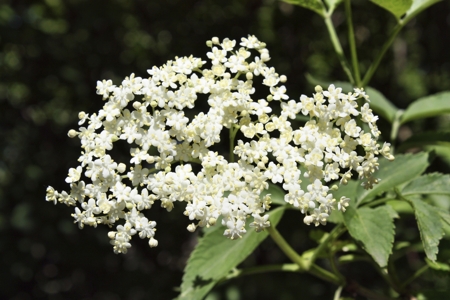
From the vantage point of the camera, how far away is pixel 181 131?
1338 millimetres

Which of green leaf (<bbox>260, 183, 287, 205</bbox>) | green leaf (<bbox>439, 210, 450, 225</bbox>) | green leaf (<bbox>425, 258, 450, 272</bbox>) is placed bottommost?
green leaf (<bbox>425, 258, 450, 272</bbox>)

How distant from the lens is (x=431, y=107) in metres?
1.98

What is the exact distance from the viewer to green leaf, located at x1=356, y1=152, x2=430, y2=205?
1.60m

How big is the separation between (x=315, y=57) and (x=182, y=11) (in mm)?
1209

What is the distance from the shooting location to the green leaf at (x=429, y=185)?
156 cm

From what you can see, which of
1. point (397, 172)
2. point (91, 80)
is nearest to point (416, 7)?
point (397, 172)

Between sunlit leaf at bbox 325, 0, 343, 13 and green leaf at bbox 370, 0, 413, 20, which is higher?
sunlit leaf at bbox 325, 0, 343, 13

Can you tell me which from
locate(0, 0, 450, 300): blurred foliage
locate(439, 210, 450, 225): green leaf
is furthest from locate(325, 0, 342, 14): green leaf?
locate(0, 0, 450, 300): blurred foliage

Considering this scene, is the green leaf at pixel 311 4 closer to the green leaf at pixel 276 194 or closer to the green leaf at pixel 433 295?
the green leaf at pixel 276 194

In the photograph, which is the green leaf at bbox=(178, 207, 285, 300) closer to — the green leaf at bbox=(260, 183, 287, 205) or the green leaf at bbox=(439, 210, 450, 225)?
the green leaf at bbox=(260, 183, 287, 205)

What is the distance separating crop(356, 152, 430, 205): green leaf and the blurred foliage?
153 cm

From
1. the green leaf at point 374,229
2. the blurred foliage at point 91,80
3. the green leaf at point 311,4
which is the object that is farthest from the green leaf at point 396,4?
the blurred foliage at point 91,80

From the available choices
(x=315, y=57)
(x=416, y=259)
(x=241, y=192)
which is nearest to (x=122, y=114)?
(x=241, y=192)

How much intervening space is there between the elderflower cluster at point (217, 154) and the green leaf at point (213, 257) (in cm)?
27
